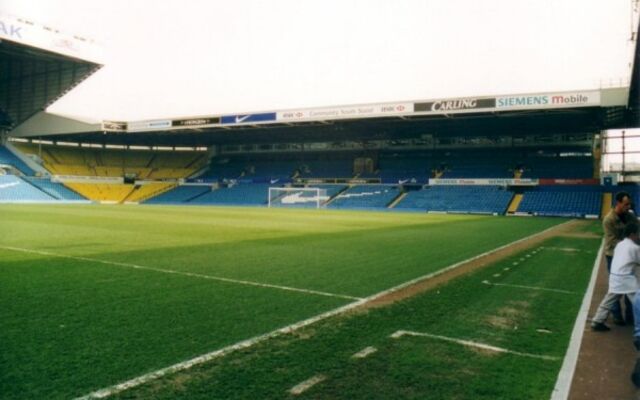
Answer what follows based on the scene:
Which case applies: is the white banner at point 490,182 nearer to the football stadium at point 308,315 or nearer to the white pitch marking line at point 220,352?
the football stadium at point 308,315

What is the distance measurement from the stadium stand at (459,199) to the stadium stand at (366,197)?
6.84ft

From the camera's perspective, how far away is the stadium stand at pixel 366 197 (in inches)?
2115

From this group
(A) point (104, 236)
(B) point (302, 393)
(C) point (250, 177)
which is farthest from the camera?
(C) point (250, 177)

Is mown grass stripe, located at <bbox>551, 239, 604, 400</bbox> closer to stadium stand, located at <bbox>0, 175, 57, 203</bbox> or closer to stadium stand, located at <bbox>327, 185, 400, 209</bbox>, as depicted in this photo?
stadium stand, located at <bbox>327, 185, 400, 209</bbox>

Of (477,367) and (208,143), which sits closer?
(477,367)

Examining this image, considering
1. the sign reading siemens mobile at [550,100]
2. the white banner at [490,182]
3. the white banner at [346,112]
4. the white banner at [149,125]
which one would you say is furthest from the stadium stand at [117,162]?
the sign reading siemens mobile at [550,100]

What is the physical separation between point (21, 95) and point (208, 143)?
24.4 meters

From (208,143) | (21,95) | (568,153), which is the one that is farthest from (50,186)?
(568,153)

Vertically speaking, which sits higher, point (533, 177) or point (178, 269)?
point (533, 177)

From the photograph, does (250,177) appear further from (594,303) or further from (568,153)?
(594,303)

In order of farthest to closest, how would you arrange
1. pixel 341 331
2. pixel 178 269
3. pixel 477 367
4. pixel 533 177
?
pixel 533 177, pixel 178 269, pixel 341 331, pixel 477 367

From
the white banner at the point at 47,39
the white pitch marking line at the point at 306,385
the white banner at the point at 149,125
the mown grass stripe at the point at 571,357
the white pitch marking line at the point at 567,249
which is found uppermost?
the white banner at the point at 47,39

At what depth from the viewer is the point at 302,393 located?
13.6 ft

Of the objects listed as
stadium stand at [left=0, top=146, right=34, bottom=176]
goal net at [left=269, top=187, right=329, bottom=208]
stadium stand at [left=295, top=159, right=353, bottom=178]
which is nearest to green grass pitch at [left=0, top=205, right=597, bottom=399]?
goal net at [left=269, top=187, right=329, bottom=208]
